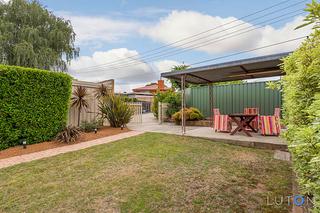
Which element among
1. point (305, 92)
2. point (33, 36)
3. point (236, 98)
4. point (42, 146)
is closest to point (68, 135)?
point (42, 146)

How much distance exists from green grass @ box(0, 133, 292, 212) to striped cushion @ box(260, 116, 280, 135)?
1.86 metres

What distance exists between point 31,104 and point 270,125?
7822 mm

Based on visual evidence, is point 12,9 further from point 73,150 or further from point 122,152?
point 122,152

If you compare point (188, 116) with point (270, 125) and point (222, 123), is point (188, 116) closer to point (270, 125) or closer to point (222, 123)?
point (222, 123)

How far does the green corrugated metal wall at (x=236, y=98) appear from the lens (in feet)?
30.6

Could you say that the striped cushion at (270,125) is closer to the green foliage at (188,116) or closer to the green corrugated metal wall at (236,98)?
the green corrugated metal wall at (236,98)

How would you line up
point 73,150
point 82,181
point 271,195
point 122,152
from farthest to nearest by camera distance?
point 73,150 → point 122,152 → point 82,181 → point 271,195

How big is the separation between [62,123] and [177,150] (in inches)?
165

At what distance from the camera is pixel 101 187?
9.57ft

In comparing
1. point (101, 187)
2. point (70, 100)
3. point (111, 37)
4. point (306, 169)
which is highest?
point (111, 37)

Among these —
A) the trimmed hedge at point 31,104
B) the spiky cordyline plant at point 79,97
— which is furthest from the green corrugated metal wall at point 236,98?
the trimmed hedge at point 31,104

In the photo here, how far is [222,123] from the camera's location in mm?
7336

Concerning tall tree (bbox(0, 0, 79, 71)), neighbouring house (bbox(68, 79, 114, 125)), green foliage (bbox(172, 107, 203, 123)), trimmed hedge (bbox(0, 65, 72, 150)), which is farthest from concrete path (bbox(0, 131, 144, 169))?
tall tree (bbox(0, 0, 79, 71))

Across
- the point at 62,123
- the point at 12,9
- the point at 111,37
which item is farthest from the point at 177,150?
the point at 12,9
